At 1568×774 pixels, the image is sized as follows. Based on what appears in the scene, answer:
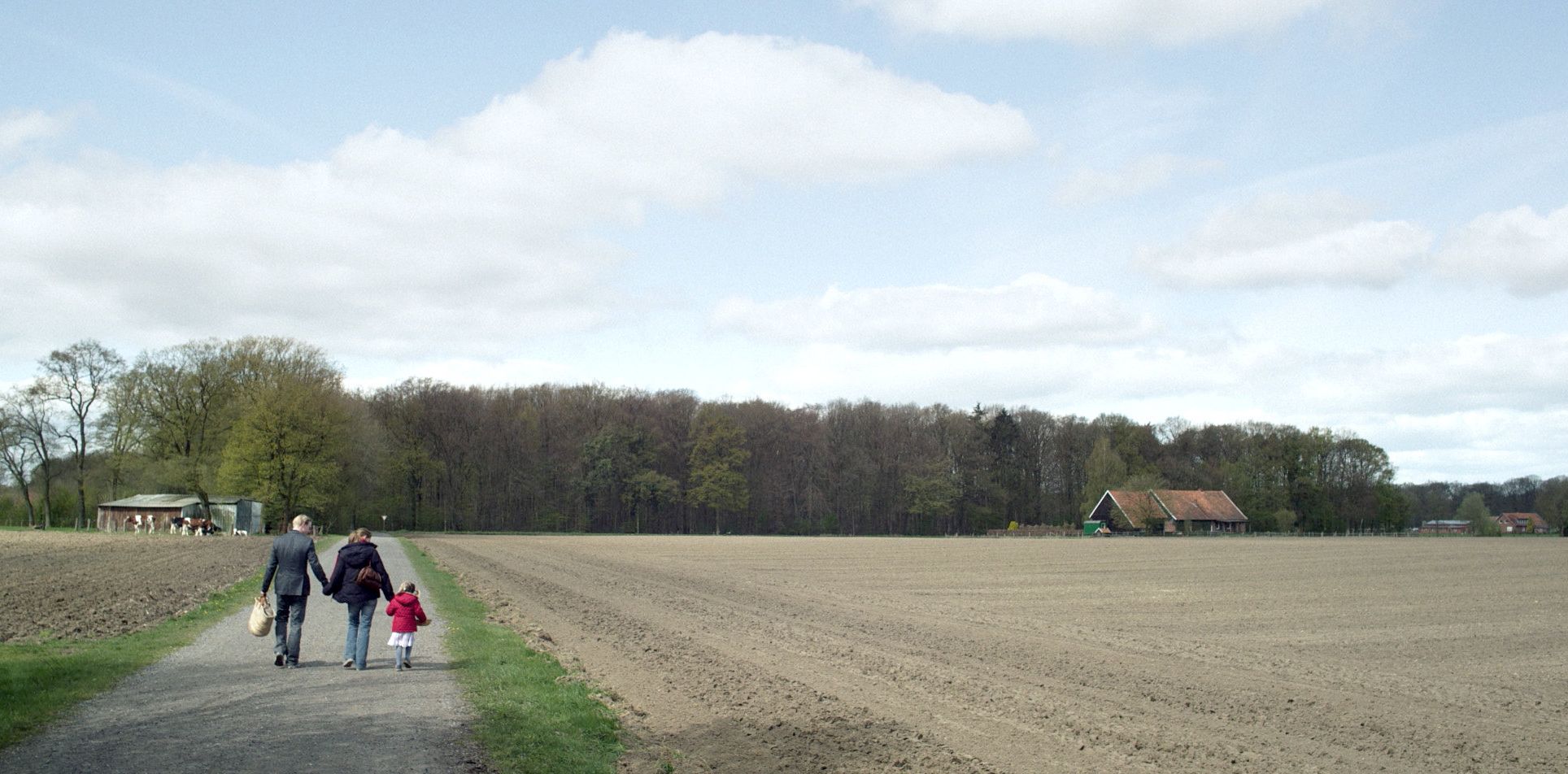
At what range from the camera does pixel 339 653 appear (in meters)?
15.3

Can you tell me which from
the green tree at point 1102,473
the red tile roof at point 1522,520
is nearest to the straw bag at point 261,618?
the green tree at point 1102,473

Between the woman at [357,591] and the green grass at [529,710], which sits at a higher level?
the woman at [357,591]

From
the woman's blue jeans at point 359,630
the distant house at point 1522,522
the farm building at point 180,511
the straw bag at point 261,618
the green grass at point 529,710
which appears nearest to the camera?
the green grass at point 529,710

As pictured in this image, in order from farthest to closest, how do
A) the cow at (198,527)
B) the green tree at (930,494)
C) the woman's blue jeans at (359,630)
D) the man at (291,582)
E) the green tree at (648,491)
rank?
the green tree at (930,494) → the green tree at (648,491) → the cow at (198,527) → the man at (291,582) → the woman's blue jeans at (359,630)

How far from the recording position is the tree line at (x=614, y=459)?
3241 inches

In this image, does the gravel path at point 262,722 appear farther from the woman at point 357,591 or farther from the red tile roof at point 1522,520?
the red tile roof at point 1522,520

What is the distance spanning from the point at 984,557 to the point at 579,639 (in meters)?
39.8

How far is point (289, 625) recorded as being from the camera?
1418 centimetres

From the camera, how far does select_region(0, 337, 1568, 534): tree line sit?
270 feet

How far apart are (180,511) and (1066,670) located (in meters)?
83.2

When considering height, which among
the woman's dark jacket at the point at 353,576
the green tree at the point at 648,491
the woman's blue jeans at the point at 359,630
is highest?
the green tree at the point at 648,491

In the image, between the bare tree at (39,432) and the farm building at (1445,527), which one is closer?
the bare tree at (39,432)

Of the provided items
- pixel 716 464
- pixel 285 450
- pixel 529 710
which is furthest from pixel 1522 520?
pixel 529 710

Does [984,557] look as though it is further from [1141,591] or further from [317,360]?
[317,360]
